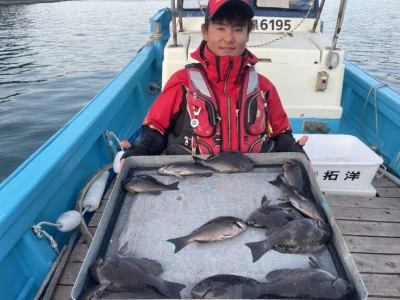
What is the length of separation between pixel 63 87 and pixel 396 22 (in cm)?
2469

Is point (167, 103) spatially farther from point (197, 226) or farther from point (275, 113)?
point (197, 226)

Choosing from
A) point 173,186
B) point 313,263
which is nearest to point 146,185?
point 173,186

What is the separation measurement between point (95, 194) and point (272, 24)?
4.12 metres

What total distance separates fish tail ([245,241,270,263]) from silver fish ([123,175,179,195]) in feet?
2.34

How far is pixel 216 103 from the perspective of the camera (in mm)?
2807

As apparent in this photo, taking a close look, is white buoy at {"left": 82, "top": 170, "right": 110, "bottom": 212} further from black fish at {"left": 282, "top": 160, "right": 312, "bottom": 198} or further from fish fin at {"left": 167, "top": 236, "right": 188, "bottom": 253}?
black fish at {"left": 282, "top": 160, "right": 312, "bottom": 198}

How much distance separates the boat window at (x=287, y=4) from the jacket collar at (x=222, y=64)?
308 centimetres

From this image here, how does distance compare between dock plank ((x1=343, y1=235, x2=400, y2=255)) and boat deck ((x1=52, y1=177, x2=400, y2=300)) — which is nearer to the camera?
boat deck ((x1=52, y1=177, x2=400, y2=300))

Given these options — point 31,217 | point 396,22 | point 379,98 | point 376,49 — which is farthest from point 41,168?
point 396,22

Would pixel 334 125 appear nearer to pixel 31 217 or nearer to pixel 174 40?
pixel 174 40

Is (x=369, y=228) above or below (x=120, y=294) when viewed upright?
below

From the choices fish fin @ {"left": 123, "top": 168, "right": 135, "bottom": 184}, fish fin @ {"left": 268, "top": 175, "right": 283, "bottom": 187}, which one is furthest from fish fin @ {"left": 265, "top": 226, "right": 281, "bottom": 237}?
fish fin @ {"left": 123, "top": 168, "right": 135, "bottom": 184}

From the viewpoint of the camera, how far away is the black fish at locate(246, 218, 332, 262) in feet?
5.72

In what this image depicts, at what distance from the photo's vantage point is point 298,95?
4.53m
